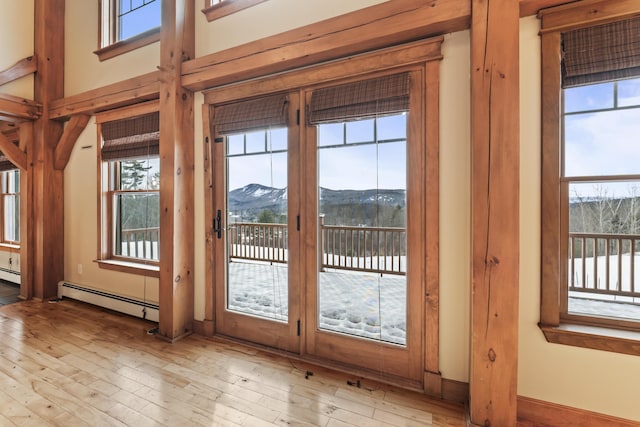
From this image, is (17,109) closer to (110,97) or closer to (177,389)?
(110,97)

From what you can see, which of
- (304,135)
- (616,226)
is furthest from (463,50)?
(616,226)

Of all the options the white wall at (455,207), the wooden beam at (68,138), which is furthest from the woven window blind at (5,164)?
the white wall at (455,207)

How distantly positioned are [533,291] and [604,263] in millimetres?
439

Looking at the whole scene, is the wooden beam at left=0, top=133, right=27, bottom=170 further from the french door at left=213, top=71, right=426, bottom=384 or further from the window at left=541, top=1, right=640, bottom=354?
the window at left=541, top=1, right=640, bottom=354

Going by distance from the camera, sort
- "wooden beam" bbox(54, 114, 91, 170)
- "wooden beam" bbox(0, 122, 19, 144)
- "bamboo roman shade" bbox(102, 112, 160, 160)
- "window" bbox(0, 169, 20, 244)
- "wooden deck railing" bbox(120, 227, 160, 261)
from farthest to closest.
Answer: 1. "window" bbox(0, 169, 20, 244)
2. "wooden beam" bbox(0, 122, 19, 144)
3. "wooden beam" bbox(54, 114, 91, 170)
4. "wooden deck railing" bbox(120, 227, 160, 261)
5. "bamboo roman shade" bbox(102, 112, 160, 160)

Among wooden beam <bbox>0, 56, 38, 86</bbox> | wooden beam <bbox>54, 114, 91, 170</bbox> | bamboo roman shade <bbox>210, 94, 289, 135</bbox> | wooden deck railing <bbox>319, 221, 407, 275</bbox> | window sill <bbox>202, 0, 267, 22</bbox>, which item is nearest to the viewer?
wooden deck railing <bbox>319, 221, 407, 275</bbox>

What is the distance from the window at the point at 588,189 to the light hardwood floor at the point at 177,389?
974mm

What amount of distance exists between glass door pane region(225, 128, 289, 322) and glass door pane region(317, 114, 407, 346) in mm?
386

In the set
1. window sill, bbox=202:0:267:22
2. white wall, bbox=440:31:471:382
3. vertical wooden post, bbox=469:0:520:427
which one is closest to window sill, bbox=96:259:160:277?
window sill, bbox=202:0:267:22

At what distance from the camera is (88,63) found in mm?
3551

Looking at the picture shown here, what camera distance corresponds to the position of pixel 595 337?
1.54 m

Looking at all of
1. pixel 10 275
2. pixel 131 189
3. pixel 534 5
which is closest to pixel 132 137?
pixel 131 189

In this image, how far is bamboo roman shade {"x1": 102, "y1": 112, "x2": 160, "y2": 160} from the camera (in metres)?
3.00

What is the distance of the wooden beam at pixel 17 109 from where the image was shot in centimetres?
330
